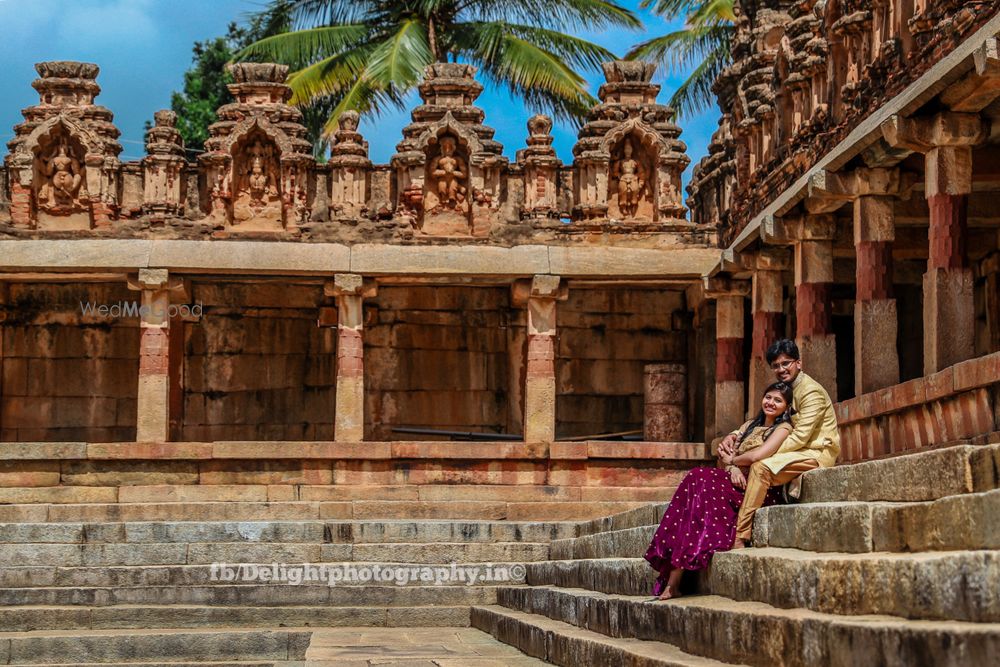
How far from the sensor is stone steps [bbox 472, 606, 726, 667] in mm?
7922

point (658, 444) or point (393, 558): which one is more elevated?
point (658, 444)

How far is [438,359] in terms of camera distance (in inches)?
920

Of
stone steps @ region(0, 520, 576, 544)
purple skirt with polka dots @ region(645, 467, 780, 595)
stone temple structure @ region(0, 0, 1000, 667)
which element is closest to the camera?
purple skirt with polka dots @ region(645, 467, 780, 595)

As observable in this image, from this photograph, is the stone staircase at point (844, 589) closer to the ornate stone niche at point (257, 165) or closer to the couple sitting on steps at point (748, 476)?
the couple sitting on steps at point (748, 476)

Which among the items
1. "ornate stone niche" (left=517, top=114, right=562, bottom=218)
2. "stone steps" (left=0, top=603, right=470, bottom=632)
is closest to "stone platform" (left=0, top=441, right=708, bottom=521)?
"ornate stone niche" (left=517, top=114, right=562, bottom=218)

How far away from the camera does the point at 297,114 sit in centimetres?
2133

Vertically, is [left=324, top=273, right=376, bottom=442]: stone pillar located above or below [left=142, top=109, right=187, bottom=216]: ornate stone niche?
below

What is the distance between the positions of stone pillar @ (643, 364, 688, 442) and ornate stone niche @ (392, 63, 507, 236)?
12.0 ft

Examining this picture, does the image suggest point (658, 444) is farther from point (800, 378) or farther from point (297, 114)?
point (800, 378)

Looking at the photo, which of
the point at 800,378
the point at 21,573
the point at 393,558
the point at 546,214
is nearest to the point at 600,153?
the point at 546,214

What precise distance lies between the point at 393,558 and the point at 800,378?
6.02 m

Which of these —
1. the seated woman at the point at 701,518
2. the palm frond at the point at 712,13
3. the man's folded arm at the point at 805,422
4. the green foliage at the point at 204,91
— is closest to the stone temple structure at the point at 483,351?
the seated woman at the point at 701,518

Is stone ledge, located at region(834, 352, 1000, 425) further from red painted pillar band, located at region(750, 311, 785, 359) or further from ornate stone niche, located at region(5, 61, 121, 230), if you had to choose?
ornate stone niche, located at region(5, 61, 121, 230)

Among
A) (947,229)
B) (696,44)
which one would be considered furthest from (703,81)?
(947,229)
